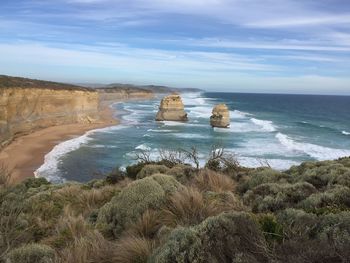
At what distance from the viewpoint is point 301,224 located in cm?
530

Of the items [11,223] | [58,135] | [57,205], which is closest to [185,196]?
[11,223]

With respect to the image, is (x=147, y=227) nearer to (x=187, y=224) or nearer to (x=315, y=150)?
(x=187, y=224)

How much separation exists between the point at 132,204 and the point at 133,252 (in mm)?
2542

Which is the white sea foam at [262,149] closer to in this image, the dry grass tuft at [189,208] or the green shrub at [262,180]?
the green shrub at [262,180]

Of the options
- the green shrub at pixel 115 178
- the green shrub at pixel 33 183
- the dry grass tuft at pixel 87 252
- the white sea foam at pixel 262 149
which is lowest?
the white sea foam at pixel 262 149

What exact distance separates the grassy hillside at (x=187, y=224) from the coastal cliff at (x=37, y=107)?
3419 centimetres

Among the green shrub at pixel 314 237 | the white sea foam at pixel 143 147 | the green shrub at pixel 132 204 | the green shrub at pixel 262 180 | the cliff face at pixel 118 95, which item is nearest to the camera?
the green shrub at pixel 314 237

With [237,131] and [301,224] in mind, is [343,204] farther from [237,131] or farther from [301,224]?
[237,131]

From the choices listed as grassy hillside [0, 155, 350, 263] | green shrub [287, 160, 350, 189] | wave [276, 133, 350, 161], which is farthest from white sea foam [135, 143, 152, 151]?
green shrub [287, 160, 350, 189]

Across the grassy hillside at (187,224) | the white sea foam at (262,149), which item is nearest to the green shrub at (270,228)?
the grassy hillside at (187,224)

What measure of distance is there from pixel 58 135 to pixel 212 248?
47.5 metres

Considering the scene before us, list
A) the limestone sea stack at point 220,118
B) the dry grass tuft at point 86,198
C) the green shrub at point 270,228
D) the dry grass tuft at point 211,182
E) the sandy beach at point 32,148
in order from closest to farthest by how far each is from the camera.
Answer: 1. the green shrub at point 270,228
2. the dry grass tuft at point 86,198
3. the dry grass tuft at point 211,182
4. the sandy beach at point 32,148
5. the limestone sea stack at point 220,118

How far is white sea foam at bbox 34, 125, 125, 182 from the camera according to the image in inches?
1179

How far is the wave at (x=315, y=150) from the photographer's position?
1559 inches
